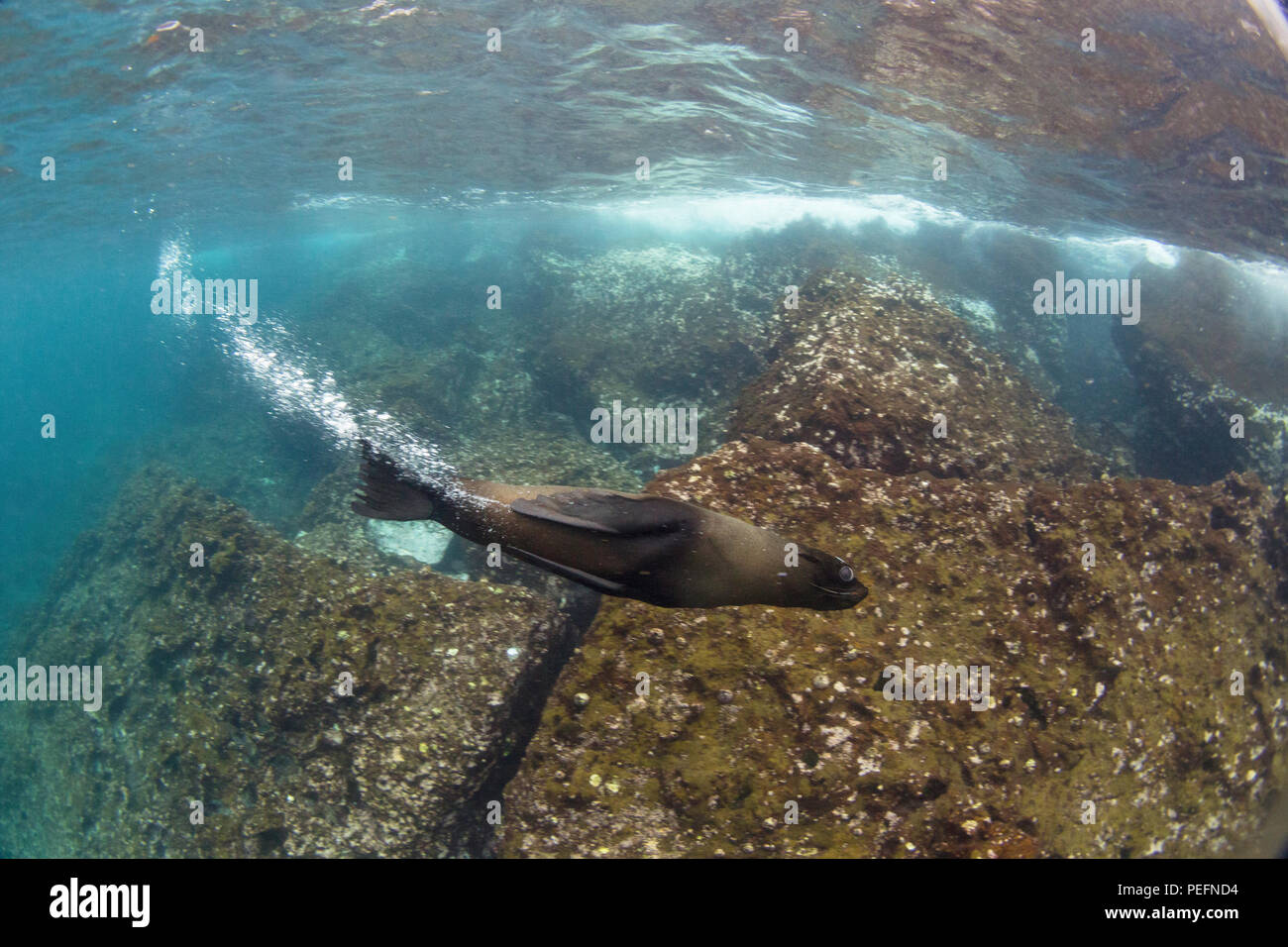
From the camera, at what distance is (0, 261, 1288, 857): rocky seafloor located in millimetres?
4250

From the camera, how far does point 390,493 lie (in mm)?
3289

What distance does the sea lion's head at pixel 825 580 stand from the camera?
8.48ft

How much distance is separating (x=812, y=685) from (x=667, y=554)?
100 inches

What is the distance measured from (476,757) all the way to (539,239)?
27.4m

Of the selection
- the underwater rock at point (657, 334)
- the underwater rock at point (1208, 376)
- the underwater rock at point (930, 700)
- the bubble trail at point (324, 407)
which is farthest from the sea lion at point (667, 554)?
the underwater rock at point (1208, 376)

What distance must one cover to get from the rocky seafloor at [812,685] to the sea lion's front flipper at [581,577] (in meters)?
2.15

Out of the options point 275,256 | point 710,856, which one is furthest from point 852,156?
point 275,256

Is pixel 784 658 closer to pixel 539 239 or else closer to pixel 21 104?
pixel 21 104

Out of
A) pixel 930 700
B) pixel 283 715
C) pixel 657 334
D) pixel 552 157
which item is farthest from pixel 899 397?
pixel 552 157

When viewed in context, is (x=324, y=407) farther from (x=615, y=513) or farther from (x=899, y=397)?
(x=615, y=513)

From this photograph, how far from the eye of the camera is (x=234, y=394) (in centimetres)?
2336

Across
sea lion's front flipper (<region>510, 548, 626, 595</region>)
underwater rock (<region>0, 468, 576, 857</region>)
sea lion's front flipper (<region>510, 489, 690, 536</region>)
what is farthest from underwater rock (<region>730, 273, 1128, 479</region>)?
sea lion's front flipper (<region>510, 548, 626, 595</region>)
